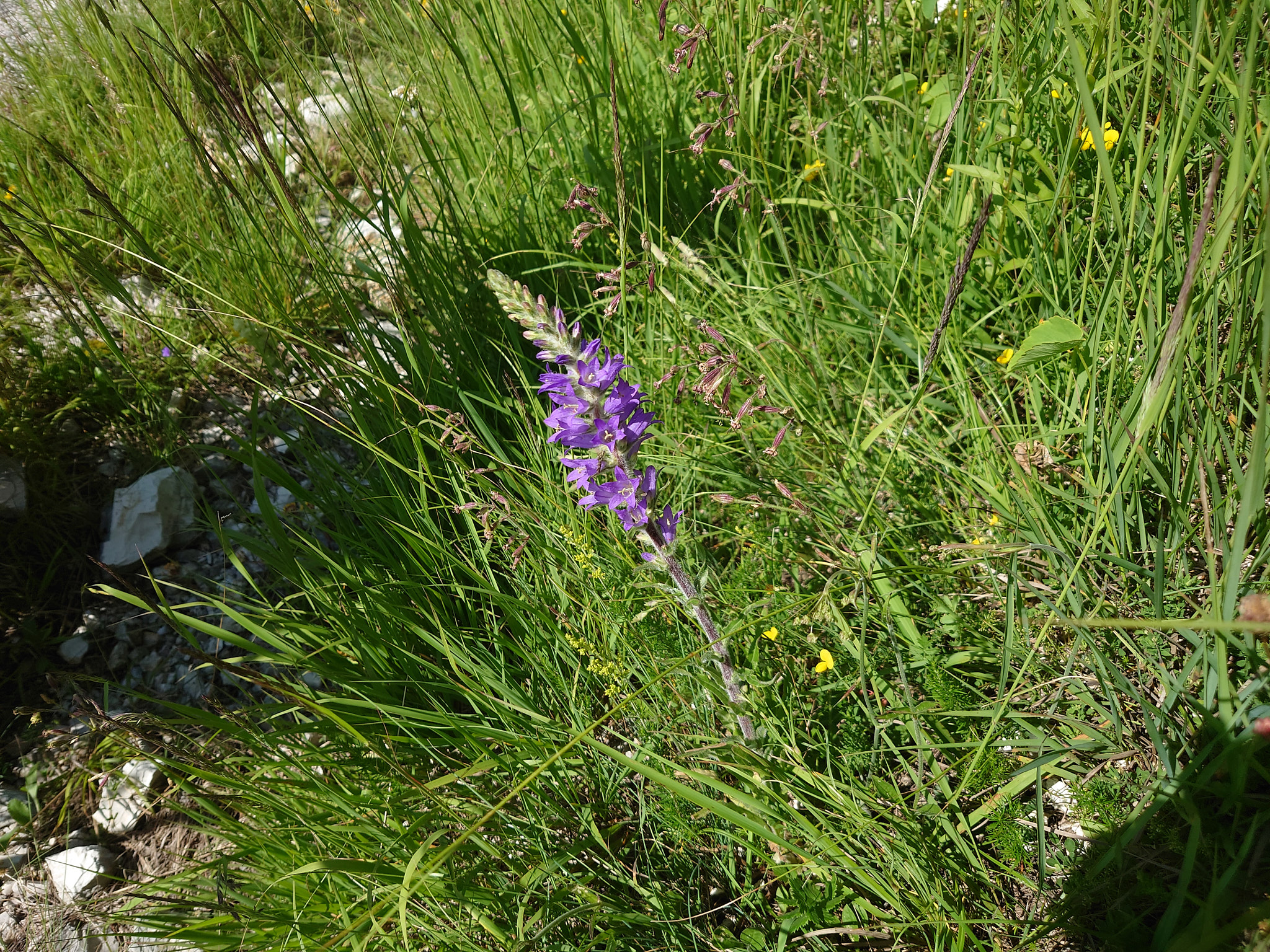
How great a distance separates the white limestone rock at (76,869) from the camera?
2.09 m

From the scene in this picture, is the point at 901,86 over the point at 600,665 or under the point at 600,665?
over

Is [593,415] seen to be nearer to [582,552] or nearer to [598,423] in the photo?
[598,423]

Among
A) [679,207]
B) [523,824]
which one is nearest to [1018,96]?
[679,207]

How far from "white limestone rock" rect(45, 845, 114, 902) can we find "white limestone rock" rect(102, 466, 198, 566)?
3.41 feet

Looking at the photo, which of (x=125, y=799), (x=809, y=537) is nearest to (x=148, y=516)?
(x=125, y=799)

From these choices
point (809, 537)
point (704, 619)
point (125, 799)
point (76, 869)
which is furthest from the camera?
point (125, 799)

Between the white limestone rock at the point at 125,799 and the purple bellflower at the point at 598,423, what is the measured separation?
184cm

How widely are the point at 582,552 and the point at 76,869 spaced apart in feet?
5.94

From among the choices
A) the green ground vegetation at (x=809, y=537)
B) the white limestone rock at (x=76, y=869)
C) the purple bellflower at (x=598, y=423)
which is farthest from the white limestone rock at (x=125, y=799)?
the purple bellflower at (x=598, y=423)

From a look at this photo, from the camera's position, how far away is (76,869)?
2.13 m

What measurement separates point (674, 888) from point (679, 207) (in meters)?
2.21

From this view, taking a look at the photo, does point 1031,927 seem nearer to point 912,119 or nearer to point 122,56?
point 912,119

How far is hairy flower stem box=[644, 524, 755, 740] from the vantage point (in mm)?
1522

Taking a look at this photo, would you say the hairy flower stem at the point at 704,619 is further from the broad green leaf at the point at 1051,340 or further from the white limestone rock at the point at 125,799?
the white limestone rock at the point at 125,799
